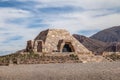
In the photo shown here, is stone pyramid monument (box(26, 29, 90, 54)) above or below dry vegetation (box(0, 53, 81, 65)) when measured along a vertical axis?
above

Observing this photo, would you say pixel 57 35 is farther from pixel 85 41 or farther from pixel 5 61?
pixel 85 41

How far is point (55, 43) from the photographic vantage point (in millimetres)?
54219

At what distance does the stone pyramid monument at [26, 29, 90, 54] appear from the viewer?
51531mm

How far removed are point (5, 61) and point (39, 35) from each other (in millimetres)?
15572

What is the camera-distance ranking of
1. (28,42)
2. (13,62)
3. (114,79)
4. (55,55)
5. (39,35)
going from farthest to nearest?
(39,35) → (28,42) → (55,55) → (13,62) → (114,79)

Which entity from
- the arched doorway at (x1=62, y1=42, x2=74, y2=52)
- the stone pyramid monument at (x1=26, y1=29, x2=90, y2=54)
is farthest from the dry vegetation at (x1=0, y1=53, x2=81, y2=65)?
the arched doorway at (x1=62, y1=42, x2=74, y2=52)

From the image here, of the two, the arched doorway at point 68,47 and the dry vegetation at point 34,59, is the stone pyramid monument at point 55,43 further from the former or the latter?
the dry vegetation at point 34,59

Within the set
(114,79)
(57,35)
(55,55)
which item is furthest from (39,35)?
(114,79)

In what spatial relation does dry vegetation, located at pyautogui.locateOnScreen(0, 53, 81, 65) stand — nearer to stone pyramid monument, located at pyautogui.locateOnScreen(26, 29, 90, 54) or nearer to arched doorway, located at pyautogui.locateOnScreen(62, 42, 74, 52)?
stone pyramid monument, located at pyautogui.locateOnScreen(26, 29, 90, 54)

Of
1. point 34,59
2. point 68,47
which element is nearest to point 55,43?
point 68,47

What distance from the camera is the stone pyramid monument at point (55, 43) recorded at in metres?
51.5

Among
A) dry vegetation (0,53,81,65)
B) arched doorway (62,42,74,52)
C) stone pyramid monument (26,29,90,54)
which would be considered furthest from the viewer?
arched doorway (62,42,74,52)

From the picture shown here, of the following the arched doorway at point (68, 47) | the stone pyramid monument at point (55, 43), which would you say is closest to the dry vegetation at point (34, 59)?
the stone pyramid monument at point (55, 43)

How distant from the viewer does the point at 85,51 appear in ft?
176
